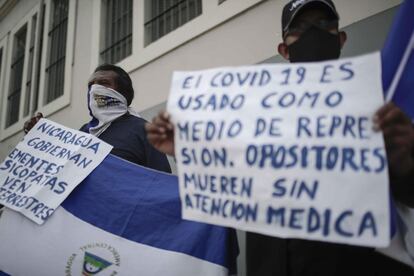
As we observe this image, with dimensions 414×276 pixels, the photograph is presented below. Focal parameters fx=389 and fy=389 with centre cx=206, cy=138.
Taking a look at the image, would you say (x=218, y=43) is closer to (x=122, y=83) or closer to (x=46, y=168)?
(x=122, y=83)

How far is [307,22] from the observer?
1.48m

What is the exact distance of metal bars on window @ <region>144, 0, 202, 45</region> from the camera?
438cm

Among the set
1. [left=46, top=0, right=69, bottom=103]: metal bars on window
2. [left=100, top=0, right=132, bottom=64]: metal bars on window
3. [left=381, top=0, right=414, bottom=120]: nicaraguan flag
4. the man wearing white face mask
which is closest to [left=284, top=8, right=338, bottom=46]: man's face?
[left=381, top=0, right=414, bottom=120]: nicaraguan flag

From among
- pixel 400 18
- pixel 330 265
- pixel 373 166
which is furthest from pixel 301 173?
pixel 400 18

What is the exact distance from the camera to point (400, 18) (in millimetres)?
1302

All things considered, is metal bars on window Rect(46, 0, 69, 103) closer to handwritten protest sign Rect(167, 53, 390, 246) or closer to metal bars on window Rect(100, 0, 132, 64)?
metal bars on window Rect(100, 0, 132, 64)

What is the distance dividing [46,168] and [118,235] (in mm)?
594

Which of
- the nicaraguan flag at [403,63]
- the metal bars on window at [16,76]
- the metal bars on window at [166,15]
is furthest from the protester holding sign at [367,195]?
the metal bars on window at [16,76]

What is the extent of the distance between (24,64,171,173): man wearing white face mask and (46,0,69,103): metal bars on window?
4.59 m

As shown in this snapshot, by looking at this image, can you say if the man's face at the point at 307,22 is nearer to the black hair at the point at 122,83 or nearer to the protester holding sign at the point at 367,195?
the protester holding sign at the point at 367,195

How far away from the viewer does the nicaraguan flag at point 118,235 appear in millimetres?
1818

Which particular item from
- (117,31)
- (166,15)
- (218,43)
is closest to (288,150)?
(218,43)

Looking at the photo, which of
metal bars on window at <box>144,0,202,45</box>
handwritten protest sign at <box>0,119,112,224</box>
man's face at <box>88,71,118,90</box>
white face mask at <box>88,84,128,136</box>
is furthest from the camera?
metal bars on window at <box>144,0,202,45</box>

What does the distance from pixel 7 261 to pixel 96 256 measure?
0.54m
